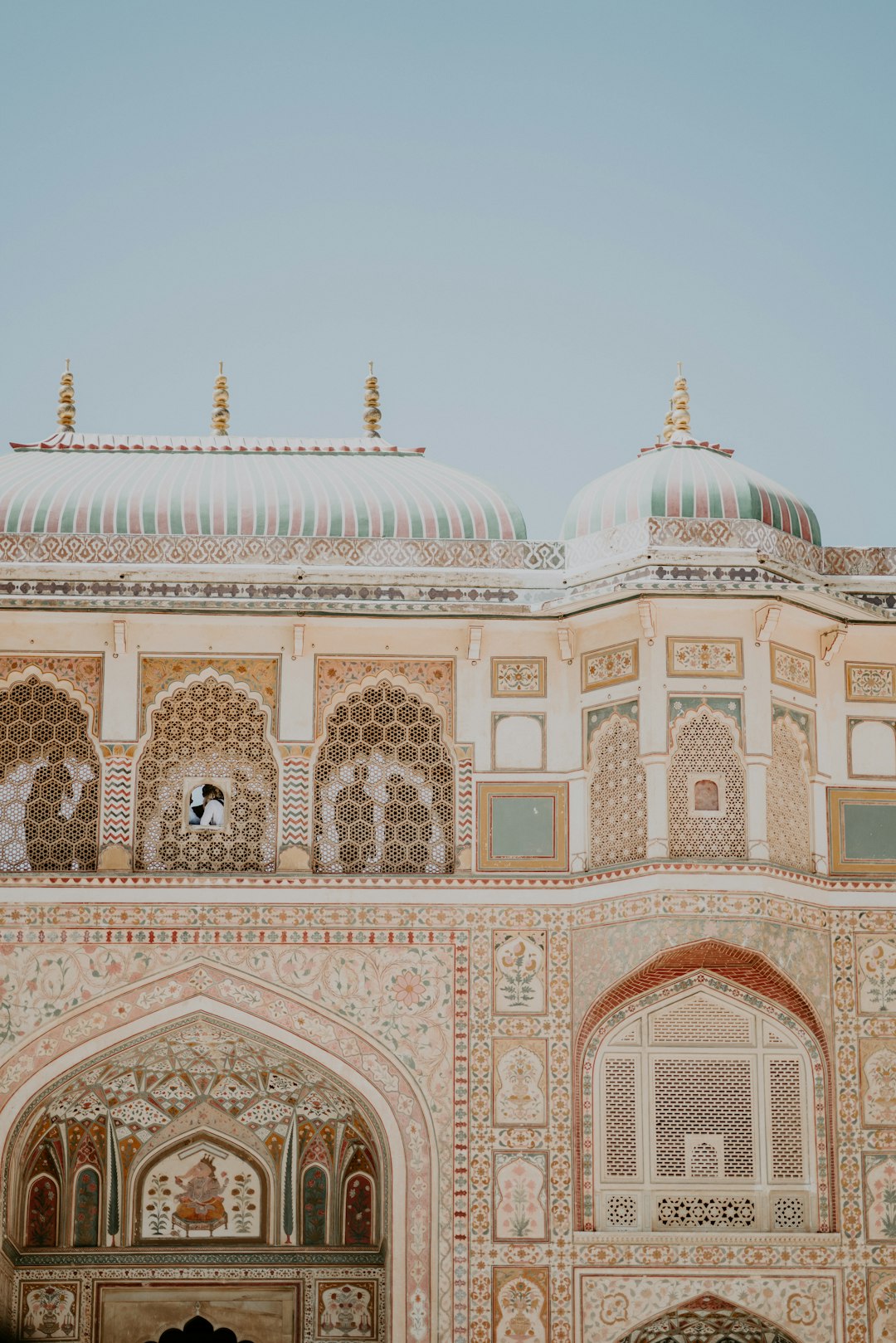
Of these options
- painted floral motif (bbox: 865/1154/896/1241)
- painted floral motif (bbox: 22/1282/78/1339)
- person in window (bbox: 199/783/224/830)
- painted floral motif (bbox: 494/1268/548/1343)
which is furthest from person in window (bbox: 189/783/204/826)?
painted floral motif (bbox: 865/1154/896/1241)

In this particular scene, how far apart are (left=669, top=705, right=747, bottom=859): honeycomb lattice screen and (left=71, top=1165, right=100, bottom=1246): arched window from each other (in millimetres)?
4206

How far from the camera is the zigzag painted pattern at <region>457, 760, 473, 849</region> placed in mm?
13992

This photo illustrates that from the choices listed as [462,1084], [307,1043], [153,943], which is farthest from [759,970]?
[153,943]

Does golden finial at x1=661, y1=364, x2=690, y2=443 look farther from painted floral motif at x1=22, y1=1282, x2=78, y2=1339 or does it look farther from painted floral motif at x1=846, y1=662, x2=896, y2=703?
painted floral motif at x1=22, y1=1282, x2=78, y2=1339

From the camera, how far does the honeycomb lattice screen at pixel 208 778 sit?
553 inches

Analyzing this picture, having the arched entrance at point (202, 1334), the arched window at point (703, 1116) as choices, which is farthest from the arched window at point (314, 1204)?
the arched window at point (703, 1116)

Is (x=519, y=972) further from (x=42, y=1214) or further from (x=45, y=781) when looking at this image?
(x=42, y=1214)

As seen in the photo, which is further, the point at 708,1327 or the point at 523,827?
the point at 523,827

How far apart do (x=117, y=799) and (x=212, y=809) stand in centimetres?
60

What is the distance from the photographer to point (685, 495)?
14.4m

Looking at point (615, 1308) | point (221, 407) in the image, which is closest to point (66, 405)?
point (221, 407)

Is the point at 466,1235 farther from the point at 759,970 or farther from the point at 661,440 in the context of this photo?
the point at 661,440

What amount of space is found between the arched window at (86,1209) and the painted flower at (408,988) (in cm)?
230

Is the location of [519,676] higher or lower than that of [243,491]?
lower
